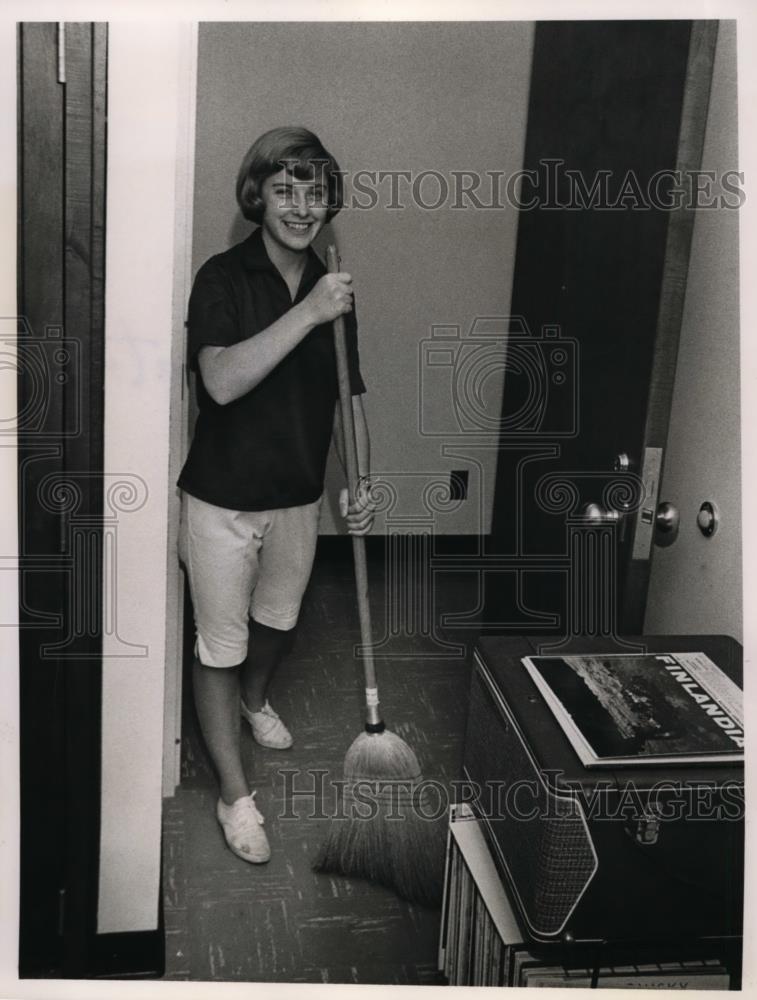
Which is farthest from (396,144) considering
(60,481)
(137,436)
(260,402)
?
(60,481)

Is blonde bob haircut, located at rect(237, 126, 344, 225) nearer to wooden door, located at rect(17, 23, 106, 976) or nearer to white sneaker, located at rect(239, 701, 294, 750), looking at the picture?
wooden door, located at rect(17, 23, 106, 976)

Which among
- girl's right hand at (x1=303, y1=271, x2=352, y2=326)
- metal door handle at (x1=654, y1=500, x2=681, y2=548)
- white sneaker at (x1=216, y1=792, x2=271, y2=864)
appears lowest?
white sneaker at (x1=216, y1=792, x2=271, y2=864)

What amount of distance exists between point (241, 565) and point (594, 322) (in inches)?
23.9

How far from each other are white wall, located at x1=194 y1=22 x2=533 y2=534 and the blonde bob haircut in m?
0.01

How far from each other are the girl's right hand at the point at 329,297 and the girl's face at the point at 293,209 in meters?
0.05

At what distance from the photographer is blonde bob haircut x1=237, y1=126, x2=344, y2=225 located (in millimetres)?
1428

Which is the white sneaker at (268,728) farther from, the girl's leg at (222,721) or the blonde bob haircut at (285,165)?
the blonde bob haircut at (285,165)

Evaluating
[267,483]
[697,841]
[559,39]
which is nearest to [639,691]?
[697,841]

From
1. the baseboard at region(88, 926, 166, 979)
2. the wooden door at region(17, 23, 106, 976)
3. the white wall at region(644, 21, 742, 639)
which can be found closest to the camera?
the wooden door at region(17, 23, 106, 976)

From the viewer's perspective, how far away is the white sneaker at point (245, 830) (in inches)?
62.2

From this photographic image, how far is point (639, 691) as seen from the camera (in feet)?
4.93

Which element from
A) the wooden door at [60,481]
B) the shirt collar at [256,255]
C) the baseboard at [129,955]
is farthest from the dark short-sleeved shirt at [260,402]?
the baseboard at [129,955]

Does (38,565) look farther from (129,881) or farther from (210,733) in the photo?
(129,881)

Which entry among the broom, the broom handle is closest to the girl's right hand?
the broom handle
